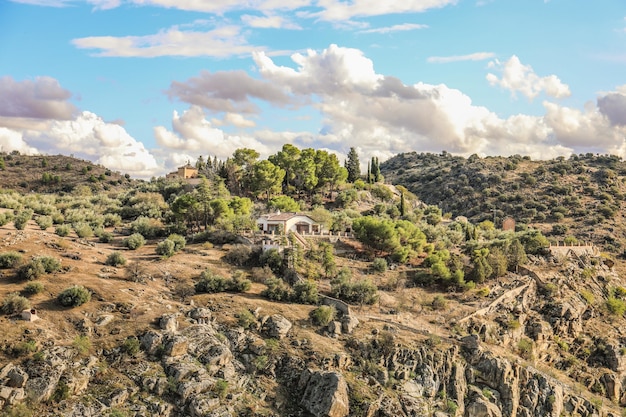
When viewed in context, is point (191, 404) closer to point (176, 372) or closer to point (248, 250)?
point (176, 372)

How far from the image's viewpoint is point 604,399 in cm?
4253

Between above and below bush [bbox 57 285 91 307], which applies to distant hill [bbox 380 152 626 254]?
above

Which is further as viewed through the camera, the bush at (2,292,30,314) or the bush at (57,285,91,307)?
the bush at (57,285,91,307)

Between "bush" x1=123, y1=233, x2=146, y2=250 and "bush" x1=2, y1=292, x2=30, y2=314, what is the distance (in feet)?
58.5

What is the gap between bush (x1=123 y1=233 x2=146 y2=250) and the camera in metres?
51.5

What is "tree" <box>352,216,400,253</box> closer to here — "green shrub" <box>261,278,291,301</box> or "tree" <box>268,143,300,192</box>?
"green shrub" <box>261,278,291,301</box>

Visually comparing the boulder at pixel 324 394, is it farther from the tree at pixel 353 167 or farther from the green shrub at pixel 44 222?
the tree at pixel 353 167

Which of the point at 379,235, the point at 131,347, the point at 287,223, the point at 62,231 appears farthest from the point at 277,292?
the point at 62,231

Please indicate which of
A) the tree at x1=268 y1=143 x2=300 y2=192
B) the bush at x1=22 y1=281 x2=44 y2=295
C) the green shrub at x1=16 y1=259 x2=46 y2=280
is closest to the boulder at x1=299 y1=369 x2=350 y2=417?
the bush at x1=22 y1=281 x2=44 y2=295

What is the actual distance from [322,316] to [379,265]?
14.2 m

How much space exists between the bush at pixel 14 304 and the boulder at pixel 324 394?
57.2ft

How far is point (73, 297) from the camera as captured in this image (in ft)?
116

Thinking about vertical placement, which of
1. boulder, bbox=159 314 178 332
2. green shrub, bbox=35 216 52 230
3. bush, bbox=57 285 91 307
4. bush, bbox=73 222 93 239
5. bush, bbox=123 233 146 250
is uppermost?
green shrub, bbox=35 216 52 230

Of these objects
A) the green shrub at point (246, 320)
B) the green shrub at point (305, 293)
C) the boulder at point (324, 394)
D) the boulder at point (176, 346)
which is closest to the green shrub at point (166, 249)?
the green shrub at point (305, 293)
